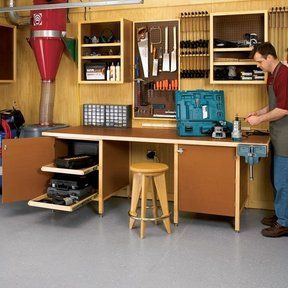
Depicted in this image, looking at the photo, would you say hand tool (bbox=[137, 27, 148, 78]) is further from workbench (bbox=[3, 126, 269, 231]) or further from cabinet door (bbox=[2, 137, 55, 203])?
cabinet door (bbox=[2, 137, 55, 203])

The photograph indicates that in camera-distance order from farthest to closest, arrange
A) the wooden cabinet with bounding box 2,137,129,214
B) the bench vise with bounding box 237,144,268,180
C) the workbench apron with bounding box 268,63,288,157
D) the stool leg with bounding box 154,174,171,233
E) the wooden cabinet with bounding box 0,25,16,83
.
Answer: the wooden cabinet with bounding box 0,25,16,83 < the wooden cabinet with bounding box 2,137,129,214 < the stool leg with bounding box 154,174,171,233 < the workbench apron with bounding box 268,63,288,157 < the bench vise with bounding box 237,144,268,180

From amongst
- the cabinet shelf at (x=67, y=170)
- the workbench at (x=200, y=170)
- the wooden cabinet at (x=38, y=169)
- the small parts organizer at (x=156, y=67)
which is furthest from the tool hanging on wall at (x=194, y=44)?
the cabinet shelf at (x=67, y=170)

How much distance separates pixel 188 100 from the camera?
4160 millimetres

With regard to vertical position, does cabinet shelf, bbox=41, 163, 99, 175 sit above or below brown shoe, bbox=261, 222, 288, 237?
above

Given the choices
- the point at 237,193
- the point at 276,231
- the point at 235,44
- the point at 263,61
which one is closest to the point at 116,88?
the point at 235,44

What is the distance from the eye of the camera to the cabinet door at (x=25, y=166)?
4.05 m

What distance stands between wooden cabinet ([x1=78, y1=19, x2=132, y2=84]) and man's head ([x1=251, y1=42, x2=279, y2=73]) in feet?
4.79

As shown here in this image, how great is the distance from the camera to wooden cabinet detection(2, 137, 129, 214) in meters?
4.04

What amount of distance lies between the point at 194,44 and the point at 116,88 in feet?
3.43

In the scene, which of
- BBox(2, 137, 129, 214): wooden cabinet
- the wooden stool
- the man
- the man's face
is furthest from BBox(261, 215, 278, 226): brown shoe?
BBox(2, 137, 129, 214): wooden cabinet

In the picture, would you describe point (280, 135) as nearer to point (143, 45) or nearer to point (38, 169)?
point (143, 45)

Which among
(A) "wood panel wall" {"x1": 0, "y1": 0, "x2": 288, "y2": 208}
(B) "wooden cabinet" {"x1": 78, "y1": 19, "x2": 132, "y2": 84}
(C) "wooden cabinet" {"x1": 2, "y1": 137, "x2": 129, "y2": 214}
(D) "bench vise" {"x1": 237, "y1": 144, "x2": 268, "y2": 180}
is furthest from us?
(B) "wooden cabinet" {"x1": 78, "y1": 19, "x2": 132, "y2": 84}

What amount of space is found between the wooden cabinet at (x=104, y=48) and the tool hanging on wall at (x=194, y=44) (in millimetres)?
592

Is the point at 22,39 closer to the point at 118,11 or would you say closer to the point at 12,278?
the point at 118,11
